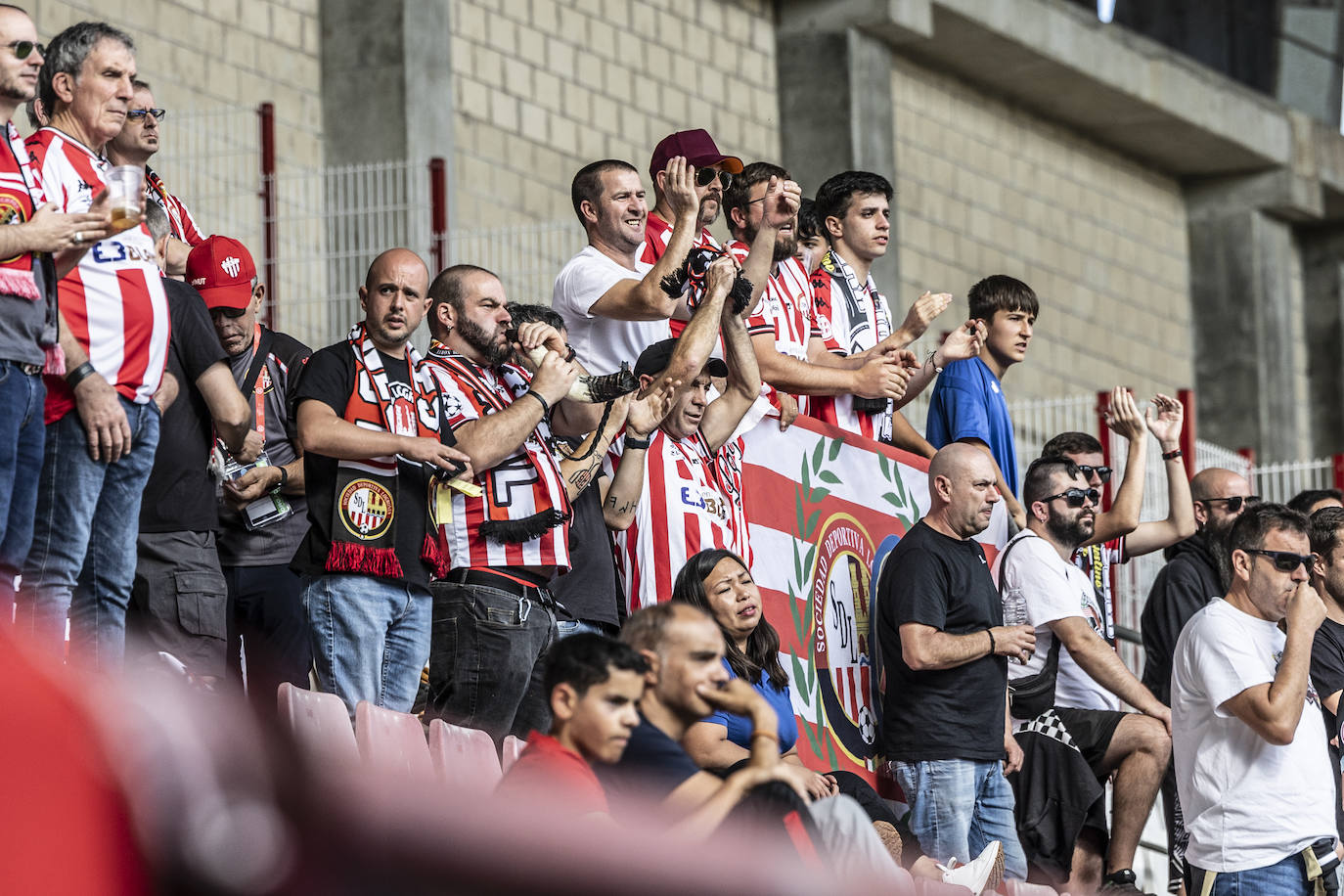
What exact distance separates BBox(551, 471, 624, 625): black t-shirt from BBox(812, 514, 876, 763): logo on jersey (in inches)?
43.0

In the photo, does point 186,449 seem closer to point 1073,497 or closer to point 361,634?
point 361,634

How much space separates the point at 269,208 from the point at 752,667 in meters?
5.64

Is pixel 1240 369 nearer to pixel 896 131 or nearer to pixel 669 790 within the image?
pixel 896 131

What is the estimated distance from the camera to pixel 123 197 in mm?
3793

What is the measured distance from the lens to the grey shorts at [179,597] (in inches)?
191

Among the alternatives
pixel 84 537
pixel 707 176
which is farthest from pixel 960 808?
pixel 84 537

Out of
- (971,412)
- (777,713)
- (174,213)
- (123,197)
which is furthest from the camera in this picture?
(971,412)

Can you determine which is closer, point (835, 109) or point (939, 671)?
point (939, 671)

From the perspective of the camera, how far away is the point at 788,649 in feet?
19.4

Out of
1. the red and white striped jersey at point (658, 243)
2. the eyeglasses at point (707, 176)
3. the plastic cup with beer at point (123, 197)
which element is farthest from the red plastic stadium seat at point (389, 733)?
the eyeglasses at point (707, 176)

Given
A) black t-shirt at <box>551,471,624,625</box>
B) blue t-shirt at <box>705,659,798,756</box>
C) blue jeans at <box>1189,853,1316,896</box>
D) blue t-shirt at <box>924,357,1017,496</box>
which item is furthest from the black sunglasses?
black t-shirt at <box>551,471,624,625</box>

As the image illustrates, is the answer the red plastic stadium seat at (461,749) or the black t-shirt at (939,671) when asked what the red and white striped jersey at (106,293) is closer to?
the red plastic stadium seat at (461,749)

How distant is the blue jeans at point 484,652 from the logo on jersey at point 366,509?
20cm

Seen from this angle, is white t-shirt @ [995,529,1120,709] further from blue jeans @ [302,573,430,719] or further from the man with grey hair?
the man with grey hair
